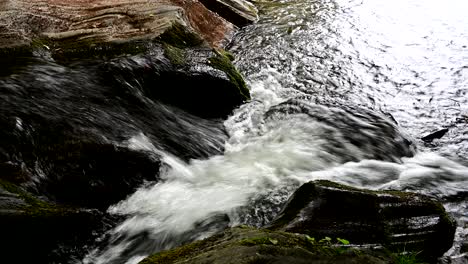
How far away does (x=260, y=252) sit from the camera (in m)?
2.96

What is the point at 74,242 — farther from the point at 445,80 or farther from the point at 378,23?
the point at 378,23

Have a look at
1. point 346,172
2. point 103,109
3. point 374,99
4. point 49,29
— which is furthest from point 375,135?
point 49,29

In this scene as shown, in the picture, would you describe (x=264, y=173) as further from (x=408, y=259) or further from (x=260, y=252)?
(x=260, y=252)

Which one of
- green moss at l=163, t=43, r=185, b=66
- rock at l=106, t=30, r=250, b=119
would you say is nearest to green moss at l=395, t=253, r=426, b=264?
rock at l=106, t=30, r=250, b=119

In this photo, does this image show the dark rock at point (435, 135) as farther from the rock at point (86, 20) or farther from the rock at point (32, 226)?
the rock at point (32, 226)

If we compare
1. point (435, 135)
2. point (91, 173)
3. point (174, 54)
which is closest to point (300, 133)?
point (435, 135)

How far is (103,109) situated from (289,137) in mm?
3005

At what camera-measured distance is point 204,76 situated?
25.9ft

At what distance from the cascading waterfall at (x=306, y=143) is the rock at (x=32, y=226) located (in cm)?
39

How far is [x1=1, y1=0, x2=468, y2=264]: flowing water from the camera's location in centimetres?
542

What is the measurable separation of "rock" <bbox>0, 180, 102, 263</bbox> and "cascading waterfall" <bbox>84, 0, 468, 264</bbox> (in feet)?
1.29

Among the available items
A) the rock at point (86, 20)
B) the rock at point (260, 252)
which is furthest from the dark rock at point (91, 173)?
the rock at point (86, 20)

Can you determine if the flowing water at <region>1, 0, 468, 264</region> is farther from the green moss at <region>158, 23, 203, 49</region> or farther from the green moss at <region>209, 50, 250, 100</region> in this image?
the green moss at <region>158, 23, 203, 49</region>

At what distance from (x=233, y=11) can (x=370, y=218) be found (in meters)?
10.1
